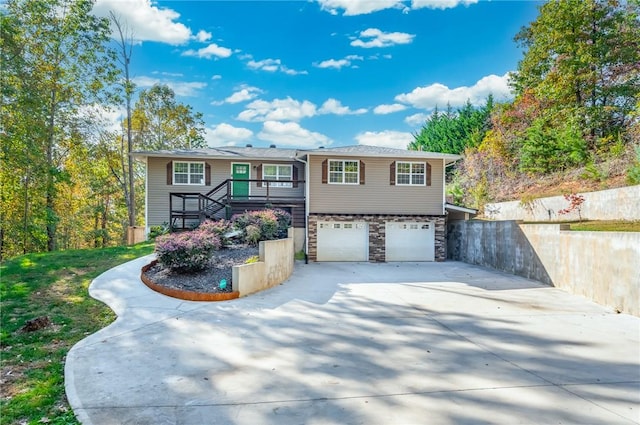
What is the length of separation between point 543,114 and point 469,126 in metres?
8.55

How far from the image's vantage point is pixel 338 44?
16656 millimetres

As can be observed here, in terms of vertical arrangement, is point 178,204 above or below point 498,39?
below

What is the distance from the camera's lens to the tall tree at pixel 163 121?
2362 centimetres

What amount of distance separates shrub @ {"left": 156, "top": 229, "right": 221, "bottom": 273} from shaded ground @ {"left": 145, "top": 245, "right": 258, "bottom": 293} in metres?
0.22

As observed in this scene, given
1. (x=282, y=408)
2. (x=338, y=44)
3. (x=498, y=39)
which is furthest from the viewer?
(x=498, y=39)

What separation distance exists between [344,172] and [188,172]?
684cm

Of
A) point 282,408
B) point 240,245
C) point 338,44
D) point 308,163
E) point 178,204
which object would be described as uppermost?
point 338,44

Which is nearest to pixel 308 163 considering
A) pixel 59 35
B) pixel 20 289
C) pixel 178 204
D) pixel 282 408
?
pixel 178 204

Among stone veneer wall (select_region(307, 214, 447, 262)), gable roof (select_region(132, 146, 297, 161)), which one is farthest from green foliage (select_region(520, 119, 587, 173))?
gable roof (select_region(132, 146, 297, 161))

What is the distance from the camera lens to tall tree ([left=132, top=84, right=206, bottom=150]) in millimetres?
23625

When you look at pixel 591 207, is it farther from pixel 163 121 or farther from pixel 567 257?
pixel 163 121

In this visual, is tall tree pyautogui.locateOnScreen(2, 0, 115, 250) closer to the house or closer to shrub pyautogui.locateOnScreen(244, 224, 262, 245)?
the house

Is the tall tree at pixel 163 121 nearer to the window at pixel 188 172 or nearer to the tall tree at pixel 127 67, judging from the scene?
the tall tree at pixel 127 67

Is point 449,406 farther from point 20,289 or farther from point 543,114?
point 543,114
